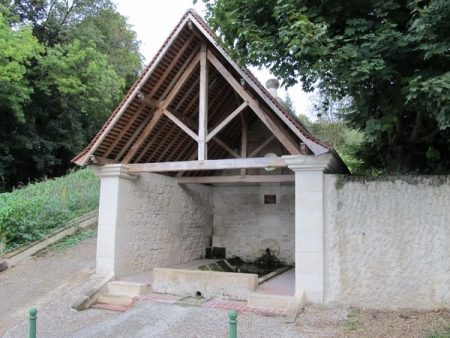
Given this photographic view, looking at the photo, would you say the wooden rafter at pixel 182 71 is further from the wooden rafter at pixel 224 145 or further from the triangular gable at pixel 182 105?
the wooden rafter at pixel 224 145

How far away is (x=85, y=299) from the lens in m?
6.33

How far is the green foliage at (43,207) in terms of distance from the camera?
29.5 feet

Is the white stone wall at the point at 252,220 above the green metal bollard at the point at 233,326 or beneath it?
above

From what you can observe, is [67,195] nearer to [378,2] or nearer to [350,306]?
[350,306]

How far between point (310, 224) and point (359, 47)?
2.74m

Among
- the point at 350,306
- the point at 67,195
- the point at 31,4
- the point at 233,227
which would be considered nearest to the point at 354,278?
the point at 350,306

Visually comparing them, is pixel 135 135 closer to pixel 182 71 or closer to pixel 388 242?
pixel 182 71

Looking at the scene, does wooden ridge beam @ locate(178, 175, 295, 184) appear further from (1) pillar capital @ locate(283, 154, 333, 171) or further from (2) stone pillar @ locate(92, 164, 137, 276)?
(1) pillar capital @ locate(283, 154, 333, 171)

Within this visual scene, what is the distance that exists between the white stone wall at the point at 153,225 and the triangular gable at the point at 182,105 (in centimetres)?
72

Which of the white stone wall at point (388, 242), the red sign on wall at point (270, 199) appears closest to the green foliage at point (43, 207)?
the red sign on wall at point (270, 199)

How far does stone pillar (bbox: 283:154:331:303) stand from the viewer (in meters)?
5.88

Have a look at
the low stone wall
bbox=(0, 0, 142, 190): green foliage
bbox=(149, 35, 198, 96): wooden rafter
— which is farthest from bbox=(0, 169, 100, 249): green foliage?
bbox=(0, 0, 142, 190): green foliage

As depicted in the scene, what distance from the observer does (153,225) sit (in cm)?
845

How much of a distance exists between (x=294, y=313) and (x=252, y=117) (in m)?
5.96
